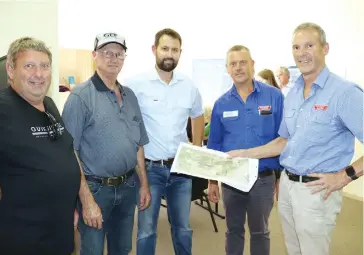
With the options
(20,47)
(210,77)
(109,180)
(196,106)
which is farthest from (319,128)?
(210,77)

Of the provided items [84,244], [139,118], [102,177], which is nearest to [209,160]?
[139,118]

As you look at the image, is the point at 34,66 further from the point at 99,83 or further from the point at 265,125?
the point at 265,125

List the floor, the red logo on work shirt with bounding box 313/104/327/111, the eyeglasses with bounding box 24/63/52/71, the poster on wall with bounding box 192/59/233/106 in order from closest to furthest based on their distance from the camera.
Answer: the eyeglasses with bounding box 24/63/52/71, the red logo on work shirt with bounding box 313/104/327/111, the floor, the poster on wall with bounding box 192/59/233/106

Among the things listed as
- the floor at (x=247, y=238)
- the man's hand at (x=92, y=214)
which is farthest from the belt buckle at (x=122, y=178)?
the floor at (x=247, y=238)

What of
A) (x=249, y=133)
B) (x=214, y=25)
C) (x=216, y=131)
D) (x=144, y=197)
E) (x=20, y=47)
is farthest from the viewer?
(x=214, y=25)

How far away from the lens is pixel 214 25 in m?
6.89

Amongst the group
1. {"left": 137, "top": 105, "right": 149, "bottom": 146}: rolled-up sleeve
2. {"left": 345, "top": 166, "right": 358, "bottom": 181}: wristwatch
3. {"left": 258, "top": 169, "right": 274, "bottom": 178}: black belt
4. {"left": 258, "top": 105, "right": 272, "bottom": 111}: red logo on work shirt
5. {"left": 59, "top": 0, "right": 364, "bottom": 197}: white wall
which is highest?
{"left": 59, "top": 0, "right": 364, "bottom": 197}: white wall

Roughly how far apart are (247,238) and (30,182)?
2759 mm

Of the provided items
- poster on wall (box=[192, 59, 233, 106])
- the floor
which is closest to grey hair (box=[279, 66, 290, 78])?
poster on wall (box=[192, 59, 233, 106])

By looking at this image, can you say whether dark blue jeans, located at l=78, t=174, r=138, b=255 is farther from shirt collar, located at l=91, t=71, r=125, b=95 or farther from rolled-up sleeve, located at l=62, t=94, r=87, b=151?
shirt collar, located at l=91, t=71, r=125, b=95

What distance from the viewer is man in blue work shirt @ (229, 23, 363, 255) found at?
5.93ft

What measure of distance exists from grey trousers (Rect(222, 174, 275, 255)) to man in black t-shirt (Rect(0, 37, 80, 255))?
126 centimetres

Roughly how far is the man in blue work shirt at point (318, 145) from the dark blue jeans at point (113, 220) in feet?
3.36

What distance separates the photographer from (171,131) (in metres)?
2.45
